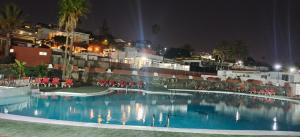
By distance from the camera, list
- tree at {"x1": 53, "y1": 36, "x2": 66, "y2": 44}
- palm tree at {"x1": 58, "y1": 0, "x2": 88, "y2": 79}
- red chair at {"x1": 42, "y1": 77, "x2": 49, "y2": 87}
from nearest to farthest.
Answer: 1. red chair at {"x1": 42, "y1": 77, "x2": 49, "y2": 87}
2. palm tree at {"x1": 58, "y1": 0, "x2": 88, "y2": 79}
3. tree at {"x1": 53, "y1": 36, "x2": 66, "y2": 44}

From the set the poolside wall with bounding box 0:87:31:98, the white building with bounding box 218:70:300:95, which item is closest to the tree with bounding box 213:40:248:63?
the white building with bounding box 218:70:300:95

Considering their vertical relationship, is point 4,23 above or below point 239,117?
above

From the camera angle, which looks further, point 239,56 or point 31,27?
point 239,56

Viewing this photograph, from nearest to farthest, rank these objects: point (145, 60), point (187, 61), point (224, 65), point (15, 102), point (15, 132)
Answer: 1. point (15, 132)
2. point (15, 102)
3. point (145, 60)
4. point (187, 61)
5. point (224, 65)

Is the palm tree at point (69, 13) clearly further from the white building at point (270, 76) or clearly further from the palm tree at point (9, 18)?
the white building at point (270, 76)

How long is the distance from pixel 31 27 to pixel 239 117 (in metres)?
58.3

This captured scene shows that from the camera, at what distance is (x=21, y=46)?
44344 mm

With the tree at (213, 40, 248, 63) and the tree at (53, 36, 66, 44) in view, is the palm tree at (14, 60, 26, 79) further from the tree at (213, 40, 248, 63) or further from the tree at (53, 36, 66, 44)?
the tree at (213, 40, 248, 63)

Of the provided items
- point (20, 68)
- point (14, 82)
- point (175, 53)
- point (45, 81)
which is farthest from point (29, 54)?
point (175, 53)

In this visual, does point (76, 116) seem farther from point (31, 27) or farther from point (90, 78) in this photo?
point (31, 27)

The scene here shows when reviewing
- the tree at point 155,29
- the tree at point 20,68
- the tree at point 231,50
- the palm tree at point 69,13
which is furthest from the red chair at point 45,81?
the tree at point 155,29

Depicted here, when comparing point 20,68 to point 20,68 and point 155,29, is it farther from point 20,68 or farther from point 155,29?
point 155,29

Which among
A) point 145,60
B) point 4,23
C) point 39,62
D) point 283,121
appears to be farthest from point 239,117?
point 145,60

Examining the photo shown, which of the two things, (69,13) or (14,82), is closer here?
(14,82)
